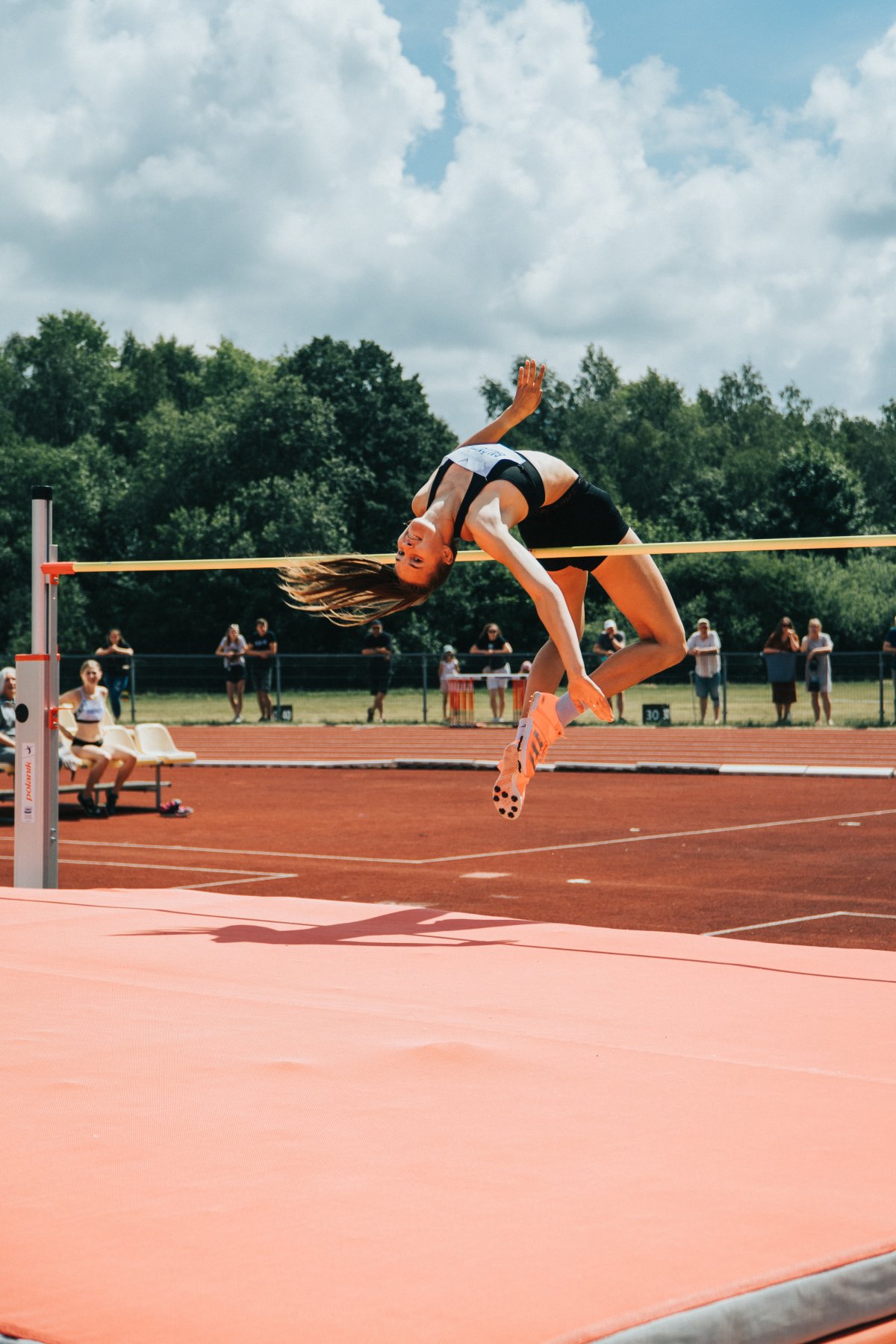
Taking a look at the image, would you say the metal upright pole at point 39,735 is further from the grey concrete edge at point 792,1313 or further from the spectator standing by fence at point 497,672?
the spectator standing by fence at point 497,672

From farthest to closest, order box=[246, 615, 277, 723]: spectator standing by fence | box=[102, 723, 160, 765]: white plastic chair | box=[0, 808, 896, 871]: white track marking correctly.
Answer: box=[246, 615, 277, 723]: spectator standing by fence → box=[102, 723, 160, 765]: white plastic chair → box=[0, 808, 896, 871]: white track marking

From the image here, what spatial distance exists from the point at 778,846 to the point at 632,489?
7161 cm

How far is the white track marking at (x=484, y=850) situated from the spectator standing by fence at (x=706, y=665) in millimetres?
11877

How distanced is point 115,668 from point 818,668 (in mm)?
11712

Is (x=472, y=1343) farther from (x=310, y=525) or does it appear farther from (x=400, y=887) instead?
(x=310, y=525)

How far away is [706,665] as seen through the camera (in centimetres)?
2453

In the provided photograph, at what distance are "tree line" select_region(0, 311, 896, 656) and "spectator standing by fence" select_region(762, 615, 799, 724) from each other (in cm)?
2088

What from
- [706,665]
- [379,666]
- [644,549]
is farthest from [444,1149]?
[379,666]

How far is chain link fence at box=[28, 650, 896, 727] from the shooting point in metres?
25.7

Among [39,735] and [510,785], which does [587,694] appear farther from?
[39,735]

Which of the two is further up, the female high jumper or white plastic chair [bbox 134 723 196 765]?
the female high jumper

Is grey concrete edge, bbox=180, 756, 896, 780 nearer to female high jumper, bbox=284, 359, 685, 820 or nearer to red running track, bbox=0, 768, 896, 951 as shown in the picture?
red running track, bbox=0, 768, 896, 951

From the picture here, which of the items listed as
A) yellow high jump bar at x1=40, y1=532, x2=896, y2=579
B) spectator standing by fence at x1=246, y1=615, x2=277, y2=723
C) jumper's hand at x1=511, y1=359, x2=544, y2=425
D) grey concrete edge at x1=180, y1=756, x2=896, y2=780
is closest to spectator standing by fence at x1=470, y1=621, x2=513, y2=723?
spectator standing by fence at x1=246, y1=615, x2=277, y2=723

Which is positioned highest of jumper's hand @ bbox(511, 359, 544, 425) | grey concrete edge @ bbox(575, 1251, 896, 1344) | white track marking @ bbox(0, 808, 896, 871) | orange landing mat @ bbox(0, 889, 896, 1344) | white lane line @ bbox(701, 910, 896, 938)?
jumper's hand @ bbox(511, 359, 544, 425)
